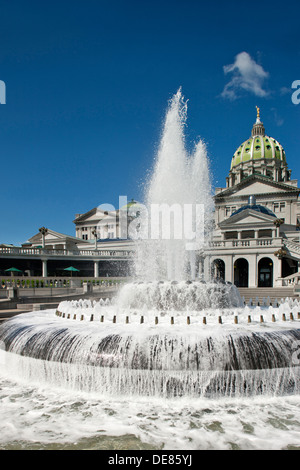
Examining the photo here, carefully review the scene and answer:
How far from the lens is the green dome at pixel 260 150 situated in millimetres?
94125

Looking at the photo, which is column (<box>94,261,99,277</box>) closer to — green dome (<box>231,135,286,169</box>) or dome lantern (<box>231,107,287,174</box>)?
dome lantern (<box>231,107,287,174</box>)

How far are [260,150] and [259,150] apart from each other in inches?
13.2

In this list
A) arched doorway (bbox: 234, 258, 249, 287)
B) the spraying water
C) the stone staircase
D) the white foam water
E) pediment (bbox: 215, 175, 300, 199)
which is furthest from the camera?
pediment (bbox: 215, 175, 300, 199)

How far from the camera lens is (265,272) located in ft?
153

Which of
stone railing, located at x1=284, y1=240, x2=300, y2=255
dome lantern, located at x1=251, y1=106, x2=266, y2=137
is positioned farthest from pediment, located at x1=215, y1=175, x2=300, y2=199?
dome lantern, located at x1=251, y1=106, x2=266, y2=137

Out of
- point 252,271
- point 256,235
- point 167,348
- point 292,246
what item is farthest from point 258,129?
point 167,348

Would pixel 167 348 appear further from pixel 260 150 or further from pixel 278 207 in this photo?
pixel 260 150

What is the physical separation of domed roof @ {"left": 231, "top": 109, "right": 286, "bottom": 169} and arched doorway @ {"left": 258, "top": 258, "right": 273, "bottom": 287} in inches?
2196

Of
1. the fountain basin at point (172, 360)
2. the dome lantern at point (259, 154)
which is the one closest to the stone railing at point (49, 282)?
the fountain basin at point (172, 360)

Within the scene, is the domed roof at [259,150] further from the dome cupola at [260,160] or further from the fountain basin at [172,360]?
the fountain basin at [172,360]

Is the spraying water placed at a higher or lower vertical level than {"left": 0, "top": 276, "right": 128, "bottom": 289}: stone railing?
higher

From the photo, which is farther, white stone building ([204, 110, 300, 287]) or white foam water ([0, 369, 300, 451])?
white stone building ([204, 110, 300, 287])

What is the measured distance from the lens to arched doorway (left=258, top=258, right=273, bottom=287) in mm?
45844

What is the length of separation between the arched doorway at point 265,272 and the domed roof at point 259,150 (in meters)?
55.8
